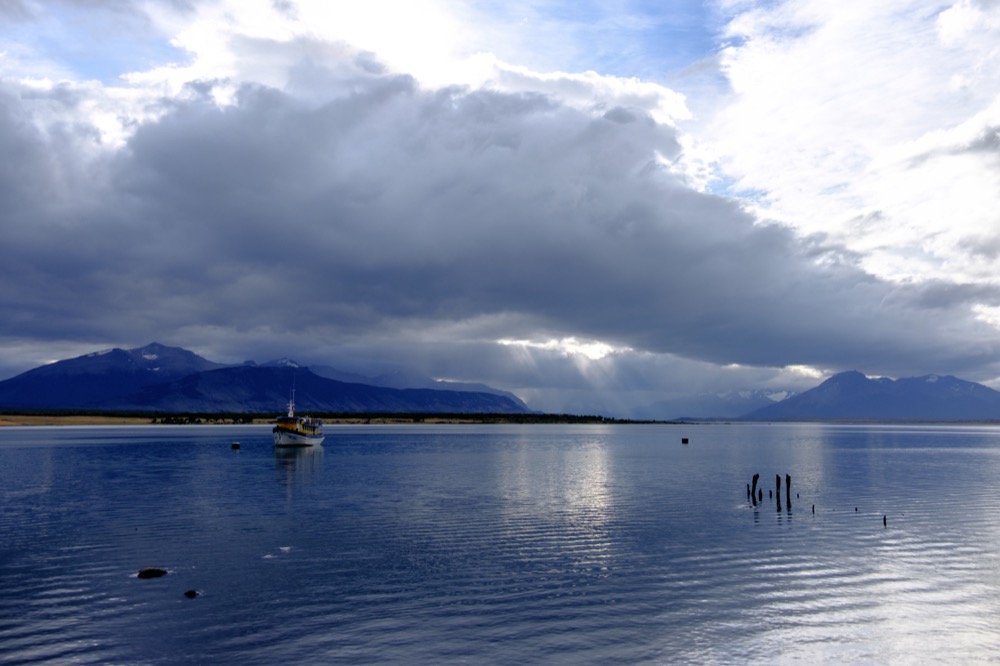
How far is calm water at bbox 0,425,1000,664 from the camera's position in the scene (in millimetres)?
26594

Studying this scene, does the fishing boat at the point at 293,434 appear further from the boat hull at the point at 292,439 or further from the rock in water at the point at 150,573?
the rock in water at the point at 150,573

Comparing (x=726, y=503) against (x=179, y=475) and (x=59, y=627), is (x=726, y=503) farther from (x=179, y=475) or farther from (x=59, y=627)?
(x=179, y=475)

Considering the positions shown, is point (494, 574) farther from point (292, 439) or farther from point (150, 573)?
point (292, 439)

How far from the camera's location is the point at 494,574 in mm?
37125

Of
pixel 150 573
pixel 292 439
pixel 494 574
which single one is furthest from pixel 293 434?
pixel 494 574

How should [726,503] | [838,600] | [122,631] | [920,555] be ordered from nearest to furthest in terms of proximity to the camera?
[122,631] → [838,600] → [920,555] → [726,503]

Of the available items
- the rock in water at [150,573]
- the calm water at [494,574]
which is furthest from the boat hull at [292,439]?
the rock in water at [150,573]

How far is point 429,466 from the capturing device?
106 m

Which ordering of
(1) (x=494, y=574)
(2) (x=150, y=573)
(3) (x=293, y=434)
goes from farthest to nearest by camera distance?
1. (3) (x=293, y=434)
2. (1) (x=494, y=574)
3. (2) (x=150, y=573)

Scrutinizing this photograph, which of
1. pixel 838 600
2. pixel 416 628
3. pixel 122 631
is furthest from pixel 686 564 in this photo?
pixel 122 631

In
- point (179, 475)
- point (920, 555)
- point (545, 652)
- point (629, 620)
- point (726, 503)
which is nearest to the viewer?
point (545, 652)

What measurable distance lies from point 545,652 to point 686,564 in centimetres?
1633

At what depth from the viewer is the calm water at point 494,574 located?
26594 mm

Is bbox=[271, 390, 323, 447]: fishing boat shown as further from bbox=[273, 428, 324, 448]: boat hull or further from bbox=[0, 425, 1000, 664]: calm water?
bbox=[0, 425, 1000, 664]: calm water
